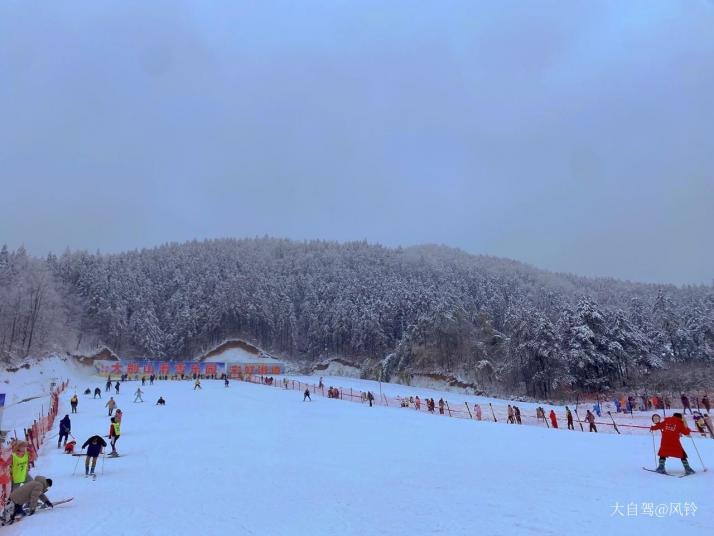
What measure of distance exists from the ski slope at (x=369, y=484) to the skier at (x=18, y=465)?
1047mm

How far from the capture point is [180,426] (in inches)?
1038

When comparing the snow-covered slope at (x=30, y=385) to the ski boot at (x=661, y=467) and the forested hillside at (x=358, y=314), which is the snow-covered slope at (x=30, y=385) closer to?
the forested hillside at (x=358, y=314)

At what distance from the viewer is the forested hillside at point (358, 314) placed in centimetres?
6184

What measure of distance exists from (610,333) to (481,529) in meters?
60.9

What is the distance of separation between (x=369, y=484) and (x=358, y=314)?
3501 inches

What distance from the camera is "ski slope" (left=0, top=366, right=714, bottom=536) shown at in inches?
349

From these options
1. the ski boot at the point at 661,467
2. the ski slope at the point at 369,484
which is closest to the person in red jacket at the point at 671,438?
the ski boot at the point at 661,467

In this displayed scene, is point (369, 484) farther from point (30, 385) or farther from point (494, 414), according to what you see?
point (30, 385)

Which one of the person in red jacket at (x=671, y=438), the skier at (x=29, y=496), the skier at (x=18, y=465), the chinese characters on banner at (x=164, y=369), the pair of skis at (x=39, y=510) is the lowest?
the pair of skis at (x=39, y=510)

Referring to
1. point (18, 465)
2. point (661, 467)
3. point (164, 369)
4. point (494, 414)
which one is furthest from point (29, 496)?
point (164, 369)

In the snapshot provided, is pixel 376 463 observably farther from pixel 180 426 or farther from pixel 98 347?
pixel 98 347

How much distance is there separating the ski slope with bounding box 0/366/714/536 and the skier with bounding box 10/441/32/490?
41.2 inches

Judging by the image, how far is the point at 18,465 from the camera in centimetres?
1166

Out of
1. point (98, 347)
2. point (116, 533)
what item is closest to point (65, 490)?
point (116, 533)
